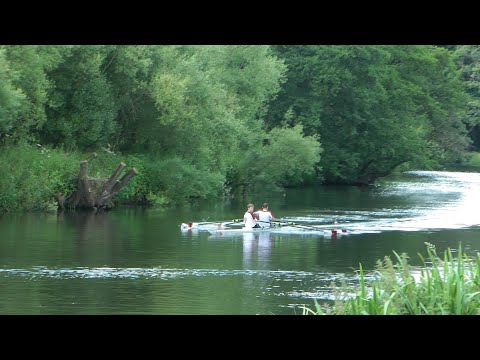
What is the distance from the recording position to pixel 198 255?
95.7 feet

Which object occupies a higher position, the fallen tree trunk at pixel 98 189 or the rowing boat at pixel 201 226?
the fallen tree trunk at pixel 98 189

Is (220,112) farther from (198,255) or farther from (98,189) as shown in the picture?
(198,255)

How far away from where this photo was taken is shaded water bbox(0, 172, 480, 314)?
68.7 feet

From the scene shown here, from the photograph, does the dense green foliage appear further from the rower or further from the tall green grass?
the tall green grass

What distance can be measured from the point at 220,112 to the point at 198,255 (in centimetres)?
1848

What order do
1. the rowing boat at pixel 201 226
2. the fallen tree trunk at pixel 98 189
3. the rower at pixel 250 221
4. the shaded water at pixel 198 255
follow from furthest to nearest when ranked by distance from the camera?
the fallen tree trunk at pixel 98 189 < the rower at pixel 250 221 < the rowing boat at pixel 201 226 < the shaded water at pixel 198 255

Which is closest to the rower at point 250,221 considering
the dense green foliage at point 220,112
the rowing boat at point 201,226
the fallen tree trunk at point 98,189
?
the rowing boat at point 201,226

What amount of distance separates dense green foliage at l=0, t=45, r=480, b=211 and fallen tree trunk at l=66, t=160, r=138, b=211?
3.33 feet

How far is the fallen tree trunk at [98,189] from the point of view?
41000 millimetres

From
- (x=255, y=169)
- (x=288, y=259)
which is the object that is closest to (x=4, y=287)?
(x=288, y=259)

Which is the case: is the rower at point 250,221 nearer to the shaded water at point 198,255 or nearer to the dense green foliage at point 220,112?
the shaded water at point 198,255

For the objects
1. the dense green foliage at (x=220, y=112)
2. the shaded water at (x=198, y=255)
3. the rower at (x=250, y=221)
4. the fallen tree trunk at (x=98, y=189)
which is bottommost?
the shaded water at (x=198, y=255)

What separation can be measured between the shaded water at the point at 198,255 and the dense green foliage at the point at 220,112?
9.25ft
